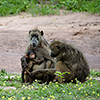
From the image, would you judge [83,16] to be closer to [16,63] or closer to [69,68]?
[16,63]

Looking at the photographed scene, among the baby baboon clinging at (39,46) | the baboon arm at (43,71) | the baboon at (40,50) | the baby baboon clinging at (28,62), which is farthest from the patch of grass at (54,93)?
the baby baboon clinging at (39,46)

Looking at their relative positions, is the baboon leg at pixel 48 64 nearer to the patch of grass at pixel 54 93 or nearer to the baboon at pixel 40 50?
the baboon at pixel 40 50

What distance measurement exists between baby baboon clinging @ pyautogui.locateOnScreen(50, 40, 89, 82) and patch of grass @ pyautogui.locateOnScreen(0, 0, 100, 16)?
10945 mm

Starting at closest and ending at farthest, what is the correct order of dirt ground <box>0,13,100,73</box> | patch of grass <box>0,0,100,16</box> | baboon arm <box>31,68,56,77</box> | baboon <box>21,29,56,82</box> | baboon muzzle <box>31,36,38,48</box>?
1. baboon arm <box>31,68,56,77</box>
2. baboon <box>21,29,56,82</box>
3. baboon muzzle <box>31,36,38,48</box>
4. dirt ground <box>0,13,100,73</box>
5. patch of grass <box>0,0,100,16</box>

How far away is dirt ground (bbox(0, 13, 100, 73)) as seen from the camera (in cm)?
1252

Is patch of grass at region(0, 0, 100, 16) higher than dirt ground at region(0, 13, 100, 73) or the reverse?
higher

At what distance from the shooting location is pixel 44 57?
8.05 meters

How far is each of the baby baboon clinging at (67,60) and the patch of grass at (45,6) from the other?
1095 centimetres

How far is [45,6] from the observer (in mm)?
18781

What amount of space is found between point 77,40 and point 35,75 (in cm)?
721

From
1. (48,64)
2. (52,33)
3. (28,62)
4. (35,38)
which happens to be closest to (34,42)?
(35,38)

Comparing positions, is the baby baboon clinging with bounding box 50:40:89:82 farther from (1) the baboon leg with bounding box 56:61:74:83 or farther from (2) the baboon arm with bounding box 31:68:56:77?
(2) the baboon arm with bounding box 31:68:56:77

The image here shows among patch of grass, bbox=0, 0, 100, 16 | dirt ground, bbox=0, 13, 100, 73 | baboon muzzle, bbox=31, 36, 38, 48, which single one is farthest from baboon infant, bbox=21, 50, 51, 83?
patch of grass, bbox=0, 0, 100, 16

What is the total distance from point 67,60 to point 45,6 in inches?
456
